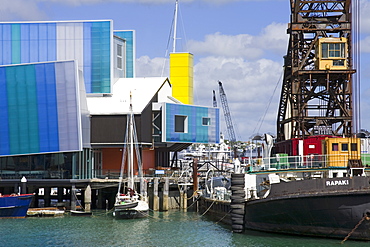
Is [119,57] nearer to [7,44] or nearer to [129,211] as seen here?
[7,44]

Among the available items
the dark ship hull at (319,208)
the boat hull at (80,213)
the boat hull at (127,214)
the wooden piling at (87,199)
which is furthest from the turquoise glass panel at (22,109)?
the dark ship hull at (319,208)

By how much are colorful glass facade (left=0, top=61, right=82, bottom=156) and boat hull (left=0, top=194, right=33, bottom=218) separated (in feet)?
33.4

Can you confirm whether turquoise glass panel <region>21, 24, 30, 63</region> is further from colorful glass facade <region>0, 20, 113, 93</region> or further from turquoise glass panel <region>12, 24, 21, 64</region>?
turquoise glass panel <region>12, 24, 21, 64</region>

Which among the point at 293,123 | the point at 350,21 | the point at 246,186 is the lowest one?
the point at 246,186

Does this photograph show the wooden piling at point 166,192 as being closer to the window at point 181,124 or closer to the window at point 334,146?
the window at point 181,124

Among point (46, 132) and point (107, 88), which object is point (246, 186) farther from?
point (107, 88)

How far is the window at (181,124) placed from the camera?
8669 cm

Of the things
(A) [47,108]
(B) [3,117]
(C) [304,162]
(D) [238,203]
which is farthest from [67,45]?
(D) [238,203]

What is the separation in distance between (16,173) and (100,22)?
70.3 feet

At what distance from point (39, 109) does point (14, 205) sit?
13601 millimetres

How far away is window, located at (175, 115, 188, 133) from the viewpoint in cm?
8669

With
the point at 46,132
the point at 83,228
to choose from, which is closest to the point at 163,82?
the point at 46,132

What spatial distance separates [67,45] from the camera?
282 feet

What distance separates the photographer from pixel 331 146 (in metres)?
53.4
